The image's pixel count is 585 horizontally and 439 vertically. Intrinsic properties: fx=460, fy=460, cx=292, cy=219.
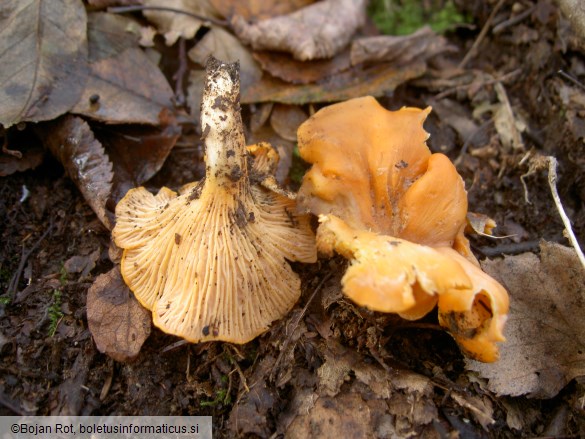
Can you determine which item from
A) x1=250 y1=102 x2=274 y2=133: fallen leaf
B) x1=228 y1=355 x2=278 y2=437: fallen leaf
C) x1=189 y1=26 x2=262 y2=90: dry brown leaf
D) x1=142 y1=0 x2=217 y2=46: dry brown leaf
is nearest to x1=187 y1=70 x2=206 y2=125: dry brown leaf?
x1=189 y1=26 x2=262 y2=90: dry brown leaf

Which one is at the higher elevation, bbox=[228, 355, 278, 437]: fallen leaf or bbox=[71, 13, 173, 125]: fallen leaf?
bbox=[71, 13, 173, 125]: fallen leaf

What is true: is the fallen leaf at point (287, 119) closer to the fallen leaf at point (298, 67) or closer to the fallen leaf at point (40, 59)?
the fallen leaf at point (298, 67)

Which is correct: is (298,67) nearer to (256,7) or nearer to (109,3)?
(256,7)

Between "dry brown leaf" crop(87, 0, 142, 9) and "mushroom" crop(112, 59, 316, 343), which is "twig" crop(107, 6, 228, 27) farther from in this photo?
"mushroom" crop(112, 59, 316, 343)

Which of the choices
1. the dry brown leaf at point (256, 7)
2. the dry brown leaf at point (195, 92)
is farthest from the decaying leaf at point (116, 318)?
the dry brown leaf at point (256, 7)

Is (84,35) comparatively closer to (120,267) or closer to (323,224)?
(120,267)
